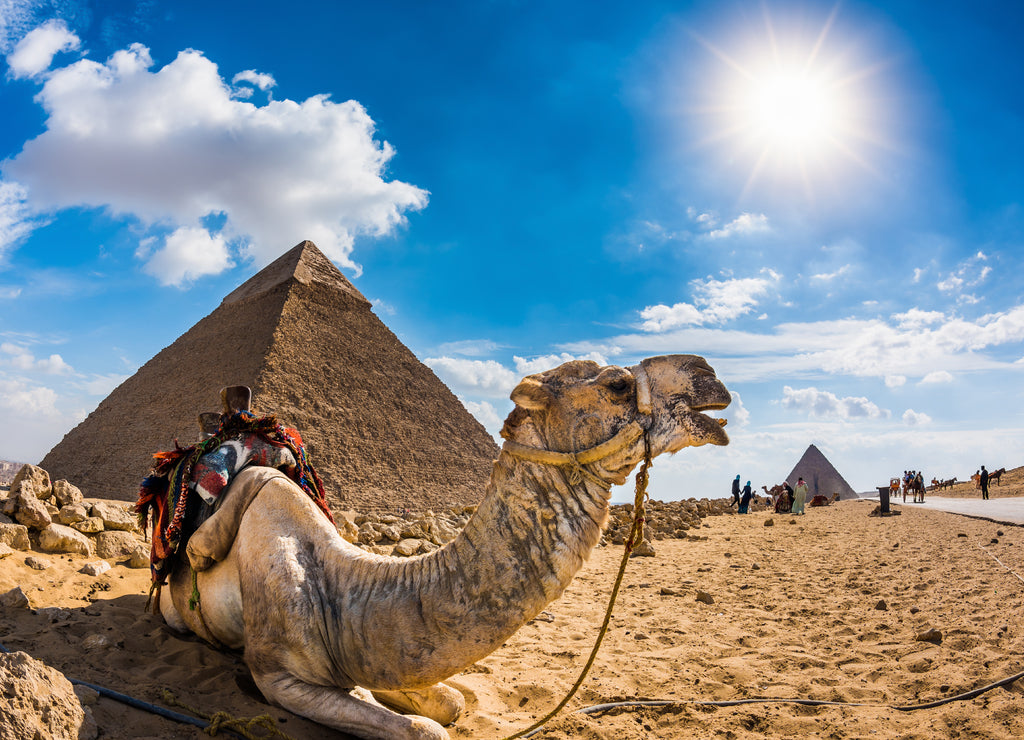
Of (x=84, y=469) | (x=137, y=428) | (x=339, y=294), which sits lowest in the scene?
(x=84, y=469)

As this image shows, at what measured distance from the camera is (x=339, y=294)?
48.3m

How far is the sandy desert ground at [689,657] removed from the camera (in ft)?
10.1

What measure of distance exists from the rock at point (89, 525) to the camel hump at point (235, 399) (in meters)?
2.07

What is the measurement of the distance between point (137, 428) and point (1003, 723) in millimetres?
47136

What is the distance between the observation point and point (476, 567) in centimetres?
224

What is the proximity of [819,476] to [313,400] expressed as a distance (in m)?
51.7

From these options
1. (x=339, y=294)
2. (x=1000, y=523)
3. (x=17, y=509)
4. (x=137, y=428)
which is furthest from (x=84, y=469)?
(x=1000, y=523)

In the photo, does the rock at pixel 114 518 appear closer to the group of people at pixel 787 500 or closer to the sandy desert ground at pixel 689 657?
the sandy desert ground at pixel 689 657

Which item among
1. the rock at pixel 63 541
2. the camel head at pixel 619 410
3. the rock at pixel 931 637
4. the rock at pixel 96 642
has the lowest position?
the rock at pixel 931 637

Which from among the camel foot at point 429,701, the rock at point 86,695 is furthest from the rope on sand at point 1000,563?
the rock at point 86,695

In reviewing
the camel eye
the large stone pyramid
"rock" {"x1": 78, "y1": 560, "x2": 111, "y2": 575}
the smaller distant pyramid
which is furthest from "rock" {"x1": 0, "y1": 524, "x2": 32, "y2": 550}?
the smaller distant pyramid

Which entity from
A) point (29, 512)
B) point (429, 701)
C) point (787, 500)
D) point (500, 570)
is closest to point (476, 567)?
point (500, 570)

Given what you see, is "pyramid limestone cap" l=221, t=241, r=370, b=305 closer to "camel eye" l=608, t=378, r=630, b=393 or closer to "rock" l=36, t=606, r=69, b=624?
"rock" l=36, t=606, r=69, b=624

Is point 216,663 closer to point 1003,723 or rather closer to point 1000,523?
point 1003,723
